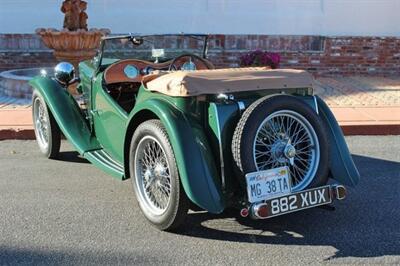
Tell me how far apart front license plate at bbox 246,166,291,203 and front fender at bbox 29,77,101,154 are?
200 centimetres

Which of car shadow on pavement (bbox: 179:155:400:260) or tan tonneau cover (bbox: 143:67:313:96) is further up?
tan tonneau cover (bbox: 143:67:313:96)

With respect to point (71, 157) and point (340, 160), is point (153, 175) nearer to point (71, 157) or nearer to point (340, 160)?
point (340, 160)

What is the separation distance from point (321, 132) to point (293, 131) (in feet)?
0.63

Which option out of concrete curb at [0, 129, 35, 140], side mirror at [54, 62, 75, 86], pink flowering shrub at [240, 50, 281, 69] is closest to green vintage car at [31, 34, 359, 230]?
side mirror at [54, 62, 75, 86]

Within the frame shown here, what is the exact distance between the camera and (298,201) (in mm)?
3436

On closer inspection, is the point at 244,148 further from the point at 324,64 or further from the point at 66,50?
the point at 324,64

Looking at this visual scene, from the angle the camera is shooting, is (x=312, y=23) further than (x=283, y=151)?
Yes

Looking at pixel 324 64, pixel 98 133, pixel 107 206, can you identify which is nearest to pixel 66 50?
pixel 98 133

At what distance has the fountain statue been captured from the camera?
829cm

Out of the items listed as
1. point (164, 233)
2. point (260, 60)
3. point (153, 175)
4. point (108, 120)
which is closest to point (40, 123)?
point (108, 120)

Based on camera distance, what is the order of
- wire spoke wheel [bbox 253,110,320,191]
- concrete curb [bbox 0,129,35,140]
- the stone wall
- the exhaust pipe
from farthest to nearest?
the stone wall
concrete curb [bbox 0,129,35,140]
wire spoke wheel [bbox 253,110,320,191]
the exhaust pipe

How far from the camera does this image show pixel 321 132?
366cm

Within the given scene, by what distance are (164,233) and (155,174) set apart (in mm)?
425

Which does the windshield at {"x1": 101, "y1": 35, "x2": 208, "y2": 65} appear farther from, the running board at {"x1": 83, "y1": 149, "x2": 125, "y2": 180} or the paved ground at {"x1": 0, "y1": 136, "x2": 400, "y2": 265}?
the paved ground at {"x1": 0, "y1": 136, "x2": 400, "y2": 265}
